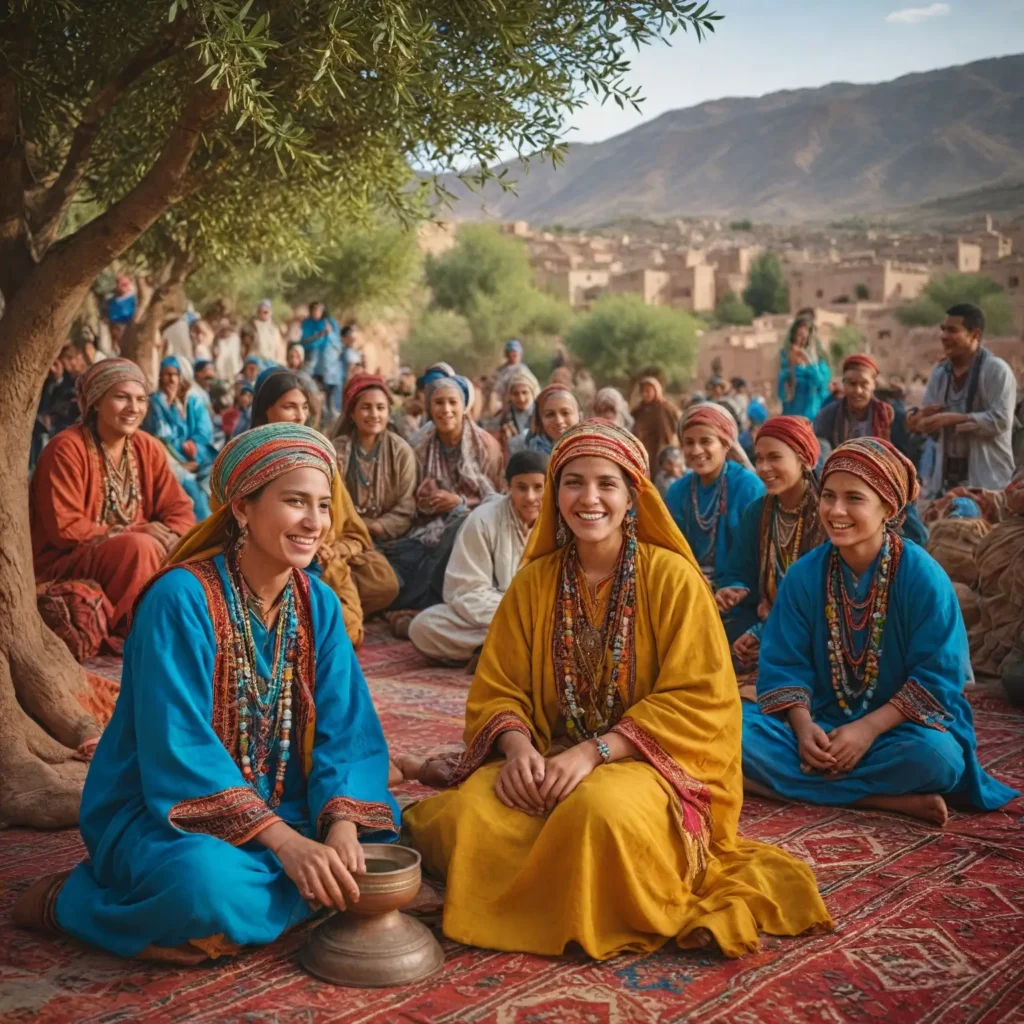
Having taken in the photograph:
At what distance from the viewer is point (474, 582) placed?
759cm

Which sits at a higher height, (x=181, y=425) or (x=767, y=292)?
(x=767, y=292)

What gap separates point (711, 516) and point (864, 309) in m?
50.2

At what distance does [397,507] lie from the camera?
29.9 feet

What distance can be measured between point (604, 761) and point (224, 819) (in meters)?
1.14

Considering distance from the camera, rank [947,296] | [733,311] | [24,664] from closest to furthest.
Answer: [24,664] → [947,296] → [733,311]

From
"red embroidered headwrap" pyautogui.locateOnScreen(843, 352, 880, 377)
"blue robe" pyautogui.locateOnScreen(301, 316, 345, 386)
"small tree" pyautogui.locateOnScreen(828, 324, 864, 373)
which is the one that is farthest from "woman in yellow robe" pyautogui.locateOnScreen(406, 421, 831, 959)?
"small tree" pyautogui.locateOnScreen(828, 324, 864, 373)

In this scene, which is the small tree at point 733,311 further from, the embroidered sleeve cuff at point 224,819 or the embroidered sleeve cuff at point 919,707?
the embroidered sleeve cuff at point 224,819

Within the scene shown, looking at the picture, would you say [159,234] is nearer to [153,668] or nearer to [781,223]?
[153,668]

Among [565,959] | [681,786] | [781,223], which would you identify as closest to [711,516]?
[681,786]

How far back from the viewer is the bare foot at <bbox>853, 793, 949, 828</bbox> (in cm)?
459

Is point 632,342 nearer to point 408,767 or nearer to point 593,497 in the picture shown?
point 408,767

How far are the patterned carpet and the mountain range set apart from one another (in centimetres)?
13291

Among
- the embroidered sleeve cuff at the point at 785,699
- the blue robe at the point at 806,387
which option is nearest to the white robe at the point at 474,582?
the embroidered sleeve cuff at the point at 785,699

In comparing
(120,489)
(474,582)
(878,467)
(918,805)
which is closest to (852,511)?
(878,467)
